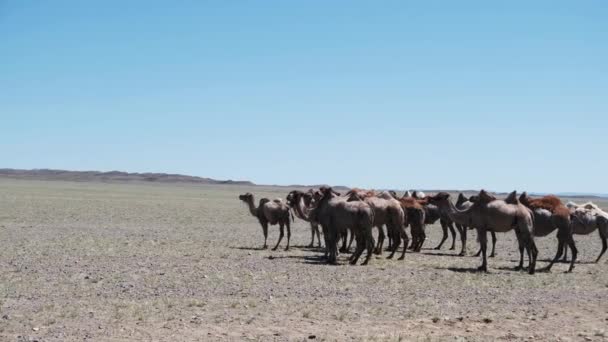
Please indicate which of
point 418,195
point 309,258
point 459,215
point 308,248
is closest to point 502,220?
point 459,215

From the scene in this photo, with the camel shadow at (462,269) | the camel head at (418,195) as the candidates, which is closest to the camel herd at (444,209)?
the camel shadow at (462,269)

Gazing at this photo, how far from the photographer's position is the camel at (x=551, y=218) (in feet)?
62.8

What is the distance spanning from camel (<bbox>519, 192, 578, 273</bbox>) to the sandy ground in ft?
3.07

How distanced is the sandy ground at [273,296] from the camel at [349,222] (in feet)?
1.99

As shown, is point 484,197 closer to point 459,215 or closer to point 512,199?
point 512,199

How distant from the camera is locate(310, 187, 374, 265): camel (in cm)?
1866

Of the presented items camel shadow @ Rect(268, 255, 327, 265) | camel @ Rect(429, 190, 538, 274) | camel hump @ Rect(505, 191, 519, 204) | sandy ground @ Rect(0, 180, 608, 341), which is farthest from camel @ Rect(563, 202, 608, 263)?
camel shadow @ Rect(268, 255, 327, 265)

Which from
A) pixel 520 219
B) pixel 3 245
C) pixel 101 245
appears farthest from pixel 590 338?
pixel 3 245

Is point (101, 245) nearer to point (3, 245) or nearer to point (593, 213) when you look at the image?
point (3, 245)

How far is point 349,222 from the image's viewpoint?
1875cm

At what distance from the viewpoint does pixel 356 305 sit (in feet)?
41.3

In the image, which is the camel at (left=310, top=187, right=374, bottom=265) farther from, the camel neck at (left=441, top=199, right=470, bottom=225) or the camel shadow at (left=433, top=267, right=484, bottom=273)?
the camel neck at (left=441, top=199, right=470, bottom=225)

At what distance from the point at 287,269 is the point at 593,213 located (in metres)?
9.88

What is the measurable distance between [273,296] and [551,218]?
9.70m
